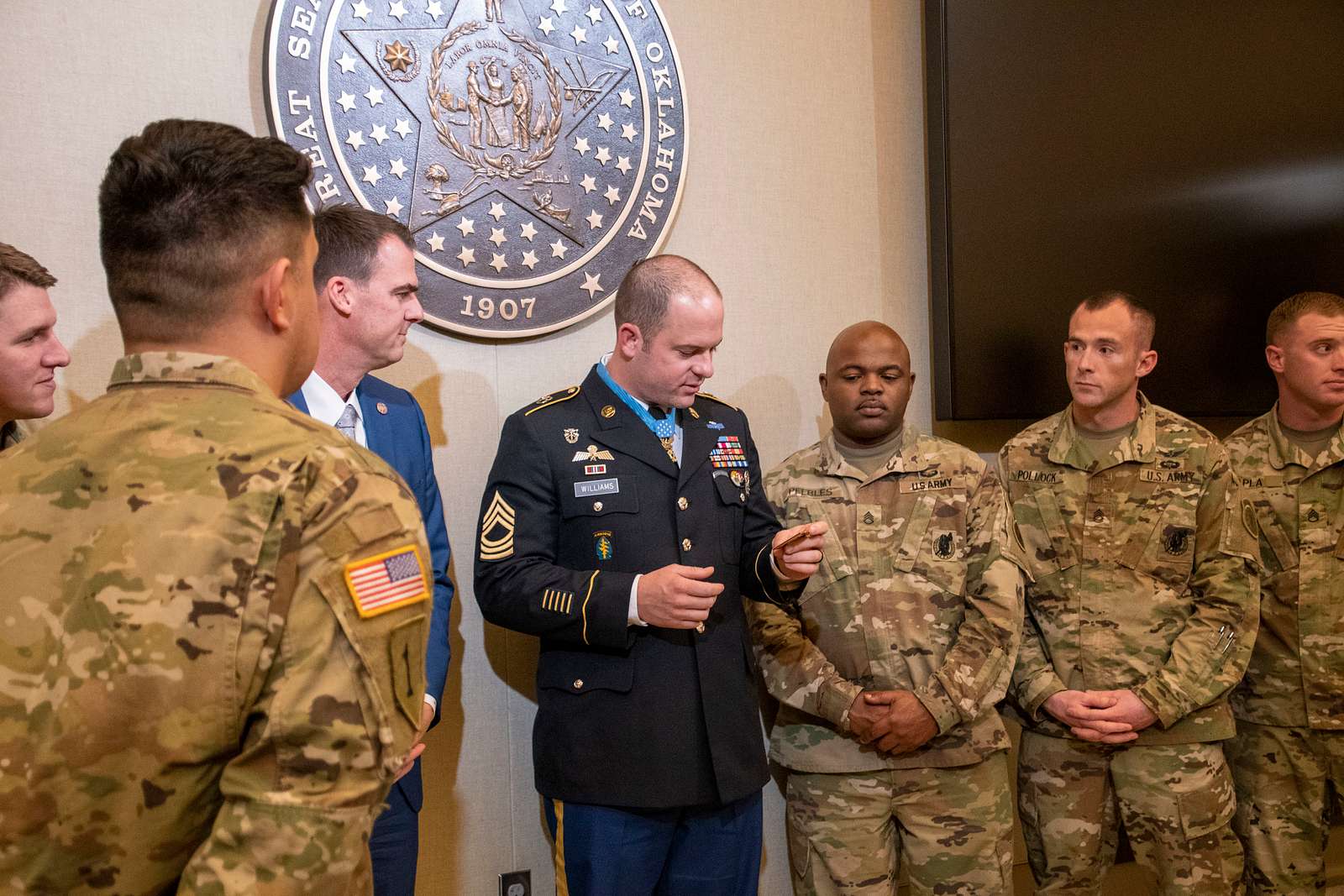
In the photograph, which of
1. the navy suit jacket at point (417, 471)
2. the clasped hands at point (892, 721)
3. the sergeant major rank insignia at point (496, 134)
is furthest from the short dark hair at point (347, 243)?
the clasped hands at point (892, 721)

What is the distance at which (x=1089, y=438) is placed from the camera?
2.88m

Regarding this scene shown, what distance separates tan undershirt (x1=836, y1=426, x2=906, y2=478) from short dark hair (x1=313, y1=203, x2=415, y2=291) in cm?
132

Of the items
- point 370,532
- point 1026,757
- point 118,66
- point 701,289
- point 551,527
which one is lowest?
point 1026,757

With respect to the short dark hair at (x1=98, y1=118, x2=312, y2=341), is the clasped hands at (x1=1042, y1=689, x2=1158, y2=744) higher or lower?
lower

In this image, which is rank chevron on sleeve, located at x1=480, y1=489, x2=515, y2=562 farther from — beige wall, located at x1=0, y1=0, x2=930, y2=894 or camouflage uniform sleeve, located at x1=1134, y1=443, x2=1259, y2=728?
camouflage uniform sleeve, located at x1=1134, y1=443, x2=1259, y2=728

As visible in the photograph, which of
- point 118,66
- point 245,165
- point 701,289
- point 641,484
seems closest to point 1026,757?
point 641,484

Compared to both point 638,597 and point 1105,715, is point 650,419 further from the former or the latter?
point 1105,715

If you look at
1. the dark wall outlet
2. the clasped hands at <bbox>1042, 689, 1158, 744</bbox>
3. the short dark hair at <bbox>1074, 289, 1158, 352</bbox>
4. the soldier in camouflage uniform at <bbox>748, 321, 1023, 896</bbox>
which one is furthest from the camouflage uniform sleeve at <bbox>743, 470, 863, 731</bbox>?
the short dark hair at <bbox>1074, 289, 1158, 352</bbox>

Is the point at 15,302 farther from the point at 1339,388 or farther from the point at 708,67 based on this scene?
the point at 1339,388

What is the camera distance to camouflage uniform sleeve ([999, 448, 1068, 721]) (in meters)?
2.70

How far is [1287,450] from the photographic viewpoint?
3078 millimetres

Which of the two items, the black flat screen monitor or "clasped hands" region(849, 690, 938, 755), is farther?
the black flat screen monitor

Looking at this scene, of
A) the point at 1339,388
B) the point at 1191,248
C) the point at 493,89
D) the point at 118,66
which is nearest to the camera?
the point at 118,66

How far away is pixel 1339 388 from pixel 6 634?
3.32m
